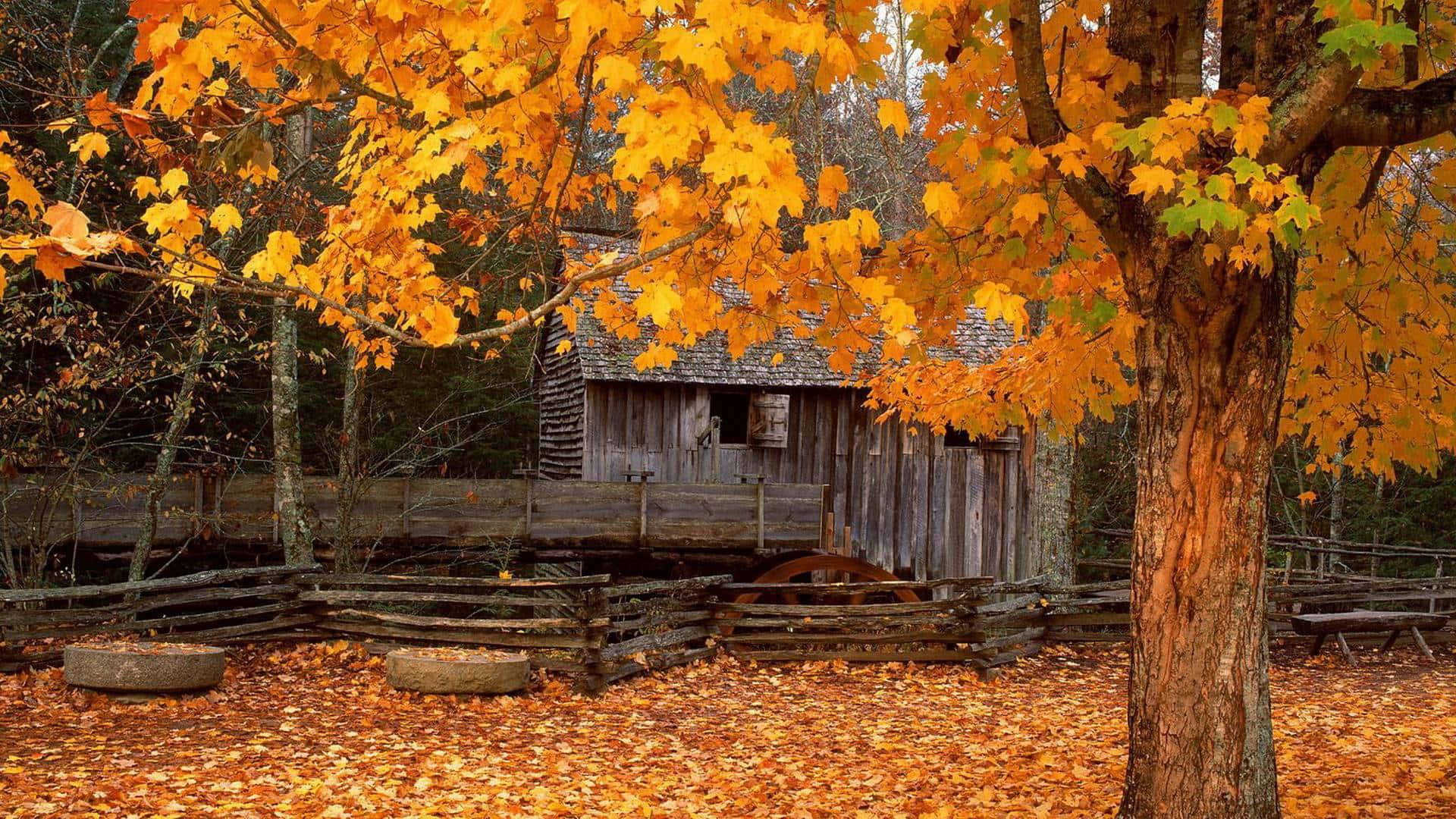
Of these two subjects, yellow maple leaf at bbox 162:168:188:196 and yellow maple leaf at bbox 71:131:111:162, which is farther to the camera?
yellow maple leaf at bbox 162:168:188:196

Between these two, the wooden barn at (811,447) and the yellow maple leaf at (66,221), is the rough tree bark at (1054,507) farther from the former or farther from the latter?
the yellow maple leaf at (66,221)

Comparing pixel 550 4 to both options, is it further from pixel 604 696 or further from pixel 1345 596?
pixel 1345 596

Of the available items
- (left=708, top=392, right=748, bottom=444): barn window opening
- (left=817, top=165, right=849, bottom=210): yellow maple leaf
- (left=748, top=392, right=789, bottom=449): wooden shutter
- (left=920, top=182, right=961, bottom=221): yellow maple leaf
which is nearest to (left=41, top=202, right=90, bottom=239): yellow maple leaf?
(left=817, top=165, right=849, bottom=210): yellow maple leaf

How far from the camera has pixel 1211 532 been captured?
5074 millimetres

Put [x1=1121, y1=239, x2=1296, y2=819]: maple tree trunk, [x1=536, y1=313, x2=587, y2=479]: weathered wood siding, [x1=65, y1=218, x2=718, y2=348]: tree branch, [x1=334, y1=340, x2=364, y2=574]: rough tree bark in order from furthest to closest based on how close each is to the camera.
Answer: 1. [x1=536, y1=313, x2=587, y2=479]: weathered wood siding
2. [x1=334, y1=340, x2=364, y2=574]: rough tree bark
3. [x1=1121, y1=239, x2=1296, y2=819]: maple tree trunk
4. [x1=65, y1=218, x2=718, y2=348]: tree branch

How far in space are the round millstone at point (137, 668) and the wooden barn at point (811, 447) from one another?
7808 millimetres

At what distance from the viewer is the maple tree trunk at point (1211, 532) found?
16.6ft

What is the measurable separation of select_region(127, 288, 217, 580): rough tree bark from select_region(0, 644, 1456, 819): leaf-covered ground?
6.44 feet

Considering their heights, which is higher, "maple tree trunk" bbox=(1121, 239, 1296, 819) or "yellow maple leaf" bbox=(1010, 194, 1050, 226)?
"yellow maple leaf" bbox=(1010, 194, 1050, 226)

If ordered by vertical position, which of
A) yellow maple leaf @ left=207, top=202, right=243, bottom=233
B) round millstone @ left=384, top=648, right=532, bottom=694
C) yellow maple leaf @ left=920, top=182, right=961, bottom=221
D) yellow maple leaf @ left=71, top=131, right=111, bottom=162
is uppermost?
yellow maple leaf @ left=71, top=131, right=111, bottom=162

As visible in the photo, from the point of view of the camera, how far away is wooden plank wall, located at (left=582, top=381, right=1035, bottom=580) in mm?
17219

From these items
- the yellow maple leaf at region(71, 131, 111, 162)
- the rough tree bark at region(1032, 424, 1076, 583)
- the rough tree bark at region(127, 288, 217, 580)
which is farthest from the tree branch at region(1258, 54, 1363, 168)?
the rough tree bark at region(127, 288, 217, 580)

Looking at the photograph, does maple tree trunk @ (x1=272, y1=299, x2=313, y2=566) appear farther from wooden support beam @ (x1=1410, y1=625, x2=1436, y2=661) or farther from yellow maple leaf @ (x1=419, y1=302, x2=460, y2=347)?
wooden support beam @ (x1=1410, y1=625, x2=1436, y2=661)

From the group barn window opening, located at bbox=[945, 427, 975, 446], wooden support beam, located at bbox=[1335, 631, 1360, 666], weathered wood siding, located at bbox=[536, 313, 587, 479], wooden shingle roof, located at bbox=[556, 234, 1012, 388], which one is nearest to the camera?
wooden support beam, located at bbox=[1335, 631, 1360, 666]
